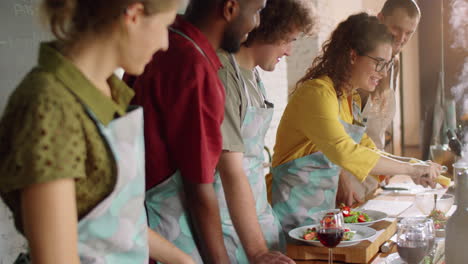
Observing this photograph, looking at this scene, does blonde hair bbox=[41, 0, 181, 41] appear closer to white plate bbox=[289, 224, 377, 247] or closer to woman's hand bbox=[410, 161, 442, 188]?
white plate bbox=[289, 224, 377, 247]

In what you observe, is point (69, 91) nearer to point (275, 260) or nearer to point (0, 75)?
point (275, 260)

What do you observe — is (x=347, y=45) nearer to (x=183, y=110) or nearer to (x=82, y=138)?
(x=183, y=110)

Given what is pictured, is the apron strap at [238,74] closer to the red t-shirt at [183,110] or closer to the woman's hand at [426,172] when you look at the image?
the red t-shirt at [183,110]

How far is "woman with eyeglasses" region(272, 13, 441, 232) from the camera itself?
7.22 feet

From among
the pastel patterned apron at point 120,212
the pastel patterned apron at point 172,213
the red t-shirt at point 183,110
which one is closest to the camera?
the pastel patterned apron at point 120,212

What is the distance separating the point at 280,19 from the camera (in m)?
1.89

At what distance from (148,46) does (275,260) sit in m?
0.88

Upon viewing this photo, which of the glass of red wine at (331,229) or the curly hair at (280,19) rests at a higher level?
the curly hair at (280,19)

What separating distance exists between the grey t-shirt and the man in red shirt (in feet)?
0.52

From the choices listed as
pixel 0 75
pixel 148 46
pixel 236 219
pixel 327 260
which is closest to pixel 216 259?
pixel 236 219

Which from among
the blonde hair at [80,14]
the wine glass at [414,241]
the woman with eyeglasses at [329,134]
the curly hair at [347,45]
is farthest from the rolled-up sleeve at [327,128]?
the blonde hair at [80,14]

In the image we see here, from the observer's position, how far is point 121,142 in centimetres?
A: 101

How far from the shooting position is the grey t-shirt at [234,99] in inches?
62.7

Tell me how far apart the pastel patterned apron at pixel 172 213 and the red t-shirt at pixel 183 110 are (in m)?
0.05
